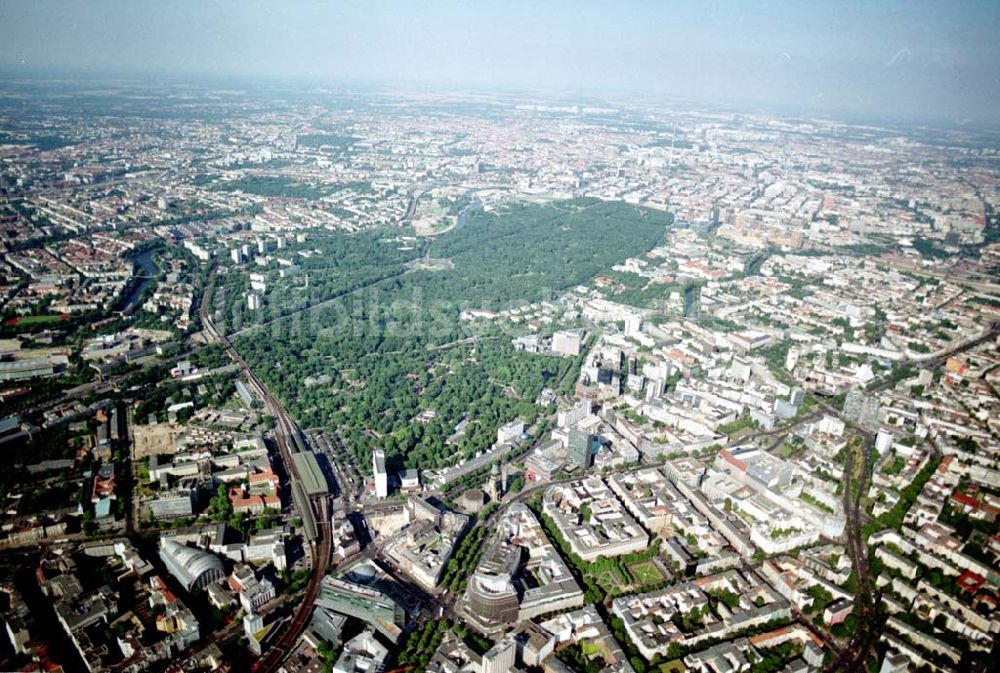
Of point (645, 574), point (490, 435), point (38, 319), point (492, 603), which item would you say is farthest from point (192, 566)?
point (38, 319)

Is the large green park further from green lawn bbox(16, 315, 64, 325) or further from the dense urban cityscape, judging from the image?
green lawn bbox(16, 315, 64, 325)

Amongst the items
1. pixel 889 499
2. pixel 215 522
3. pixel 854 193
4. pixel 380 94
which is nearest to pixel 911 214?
pixel 854 193

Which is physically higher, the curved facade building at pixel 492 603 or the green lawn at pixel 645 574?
the curved facade building at pixel 492 603

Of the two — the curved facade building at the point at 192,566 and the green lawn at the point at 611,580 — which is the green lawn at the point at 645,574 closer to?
the green lawn at the point at 611,580

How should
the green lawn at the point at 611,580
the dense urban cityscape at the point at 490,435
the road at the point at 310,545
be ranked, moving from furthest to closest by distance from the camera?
the green lawn at the point at 611,580 → the dense urban cityscape at the point at 490,435 → the road at the point at 310,545

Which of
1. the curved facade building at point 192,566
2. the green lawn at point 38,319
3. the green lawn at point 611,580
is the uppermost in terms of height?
the green lawn at point 38,319

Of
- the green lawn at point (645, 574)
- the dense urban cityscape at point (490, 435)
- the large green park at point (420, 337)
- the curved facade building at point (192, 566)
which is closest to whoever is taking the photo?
the dense urban cityscape at point (490, 435)

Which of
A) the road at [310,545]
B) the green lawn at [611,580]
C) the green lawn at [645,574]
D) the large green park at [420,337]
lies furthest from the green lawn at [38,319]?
the green lawn at [645,574]
